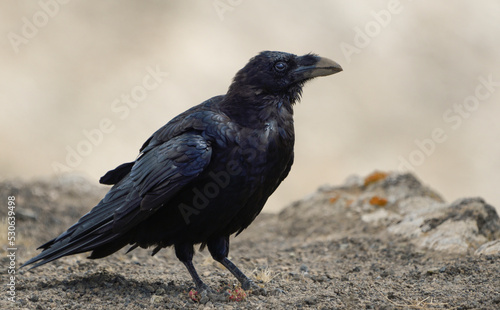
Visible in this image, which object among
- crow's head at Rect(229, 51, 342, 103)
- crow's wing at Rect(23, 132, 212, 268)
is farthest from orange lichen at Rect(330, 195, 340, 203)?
crow's wing at Rect(23, 132, 212, 268)

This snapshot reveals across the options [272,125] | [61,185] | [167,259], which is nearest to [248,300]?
[272,125]

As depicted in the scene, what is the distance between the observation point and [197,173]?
516 centimetres

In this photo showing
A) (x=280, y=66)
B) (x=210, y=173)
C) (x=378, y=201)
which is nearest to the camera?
(x=210, y=173)

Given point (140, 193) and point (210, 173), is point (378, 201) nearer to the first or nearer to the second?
point (210, 173)

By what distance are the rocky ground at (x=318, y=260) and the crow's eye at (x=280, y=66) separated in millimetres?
2005

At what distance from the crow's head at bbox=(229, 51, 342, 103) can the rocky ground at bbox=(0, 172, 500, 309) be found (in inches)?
71.8

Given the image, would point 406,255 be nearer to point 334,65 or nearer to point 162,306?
point 334,65

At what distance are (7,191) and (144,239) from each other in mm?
5601

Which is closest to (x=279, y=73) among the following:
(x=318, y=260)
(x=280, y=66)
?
(x=280, y=66)

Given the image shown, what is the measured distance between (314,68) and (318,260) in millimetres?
2730

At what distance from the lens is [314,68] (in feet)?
19.2

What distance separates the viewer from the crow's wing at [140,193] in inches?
205

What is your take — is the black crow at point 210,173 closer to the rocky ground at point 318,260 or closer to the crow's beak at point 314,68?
the crow's beak at point 314,68

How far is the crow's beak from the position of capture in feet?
19.1
